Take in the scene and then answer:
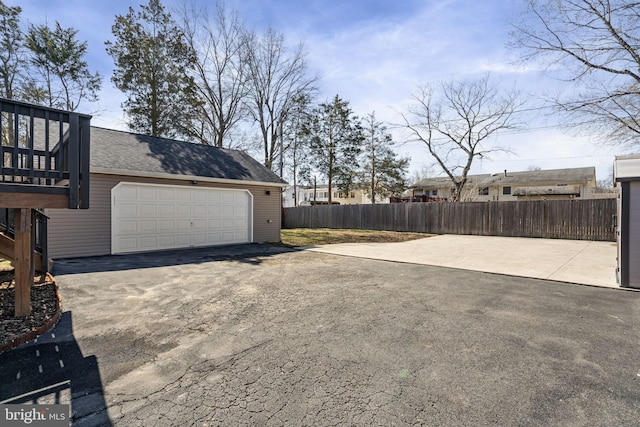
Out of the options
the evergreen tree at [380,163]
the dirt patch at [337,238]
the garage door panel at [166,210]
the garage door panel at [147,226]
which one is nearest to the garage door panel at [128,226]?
the garage door panel at [147,226]

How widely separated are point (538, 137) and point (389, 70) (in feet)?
35.2

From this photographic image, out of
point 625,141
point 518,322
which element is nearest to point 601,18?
point 625,141

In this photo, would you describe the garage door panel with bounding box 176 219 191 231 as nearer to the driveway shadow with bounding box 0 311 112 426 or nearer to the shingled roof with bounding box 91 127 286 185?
the shingled roof with bounding box 91 127 286 185

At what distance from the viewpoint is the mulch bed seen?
3053mm

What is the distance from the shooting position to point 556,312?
4.03m

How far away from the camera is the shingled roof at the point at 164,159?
8.84 metres

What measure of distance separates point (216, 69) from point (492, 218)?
17.7m

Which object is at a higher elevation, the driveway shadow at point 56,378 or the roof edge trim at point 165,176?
the roof edge trim at point 165,176

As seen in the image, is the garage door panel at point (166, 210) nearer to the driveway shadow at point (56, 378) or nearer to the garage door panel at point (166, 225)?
the garage door panel at point (166, 225)

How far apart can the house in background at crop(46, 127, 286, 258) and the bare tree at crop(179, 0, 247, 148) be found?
7.24m

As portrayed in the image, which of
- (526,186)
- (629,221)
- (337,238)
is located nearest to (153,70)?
(337,238)

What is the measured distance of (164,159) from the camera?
1012cm

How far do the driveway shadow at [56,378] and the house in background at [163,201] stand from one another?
5.92 m

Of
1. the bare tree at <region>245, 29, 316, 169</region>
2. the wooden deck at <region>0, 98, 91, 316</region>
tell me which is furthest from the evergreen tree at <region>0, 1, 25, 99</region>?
the wooden deck at <region>0, 98, 91, 316</region>
